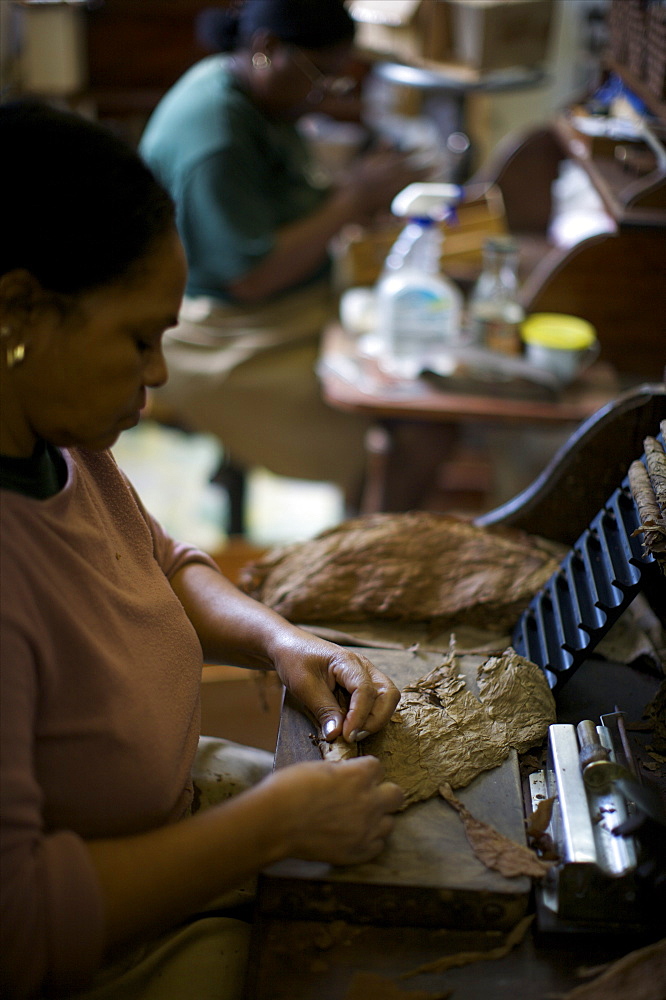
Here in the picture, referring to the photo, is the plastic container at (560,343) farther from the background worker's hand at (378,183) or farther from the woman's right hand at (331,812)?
the woman's right hand at (331,812)

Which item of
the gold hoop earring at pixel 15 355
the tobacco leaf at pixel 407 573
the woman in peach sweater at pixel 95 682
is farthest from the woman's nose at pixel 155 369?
the tobacco leaf at pixel 407 573

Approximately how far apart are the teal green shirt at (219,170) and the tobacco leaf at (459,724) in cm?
171

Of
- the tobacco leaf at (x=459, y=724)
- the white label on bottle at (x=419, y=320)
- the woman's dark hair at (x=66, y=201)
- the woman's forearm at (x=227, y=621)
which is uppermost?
Result: the woman's dark hair at (x=66, y=201)

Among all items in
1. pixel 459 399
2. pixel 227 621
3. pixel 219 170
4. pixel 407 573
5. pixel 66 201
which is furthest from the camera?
pixel 219 170

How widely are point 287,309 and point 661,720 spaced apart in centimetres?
192

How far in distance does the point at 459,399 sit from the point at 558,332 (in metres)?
0.31

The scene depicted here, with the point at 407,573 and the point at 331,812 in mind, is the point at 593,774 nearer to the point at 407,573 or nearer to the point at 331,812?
the point at 331,812

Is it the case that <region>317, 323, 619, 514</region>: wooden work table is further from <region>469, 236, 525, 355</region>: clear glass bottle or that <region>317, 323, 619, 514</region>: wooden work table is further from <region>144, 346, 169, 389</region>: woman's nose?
<region>144, 346, 169, 389</region>: woman's nose

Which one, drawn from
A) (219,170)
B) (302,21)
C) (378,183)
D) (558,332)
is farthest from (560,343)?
(302,21)

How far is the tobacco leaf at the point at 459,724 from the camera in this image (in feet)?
3.13

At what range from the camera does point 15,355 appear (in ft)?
2.60

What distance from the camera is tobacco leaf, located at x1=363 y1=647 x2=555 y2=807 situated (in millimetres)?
955

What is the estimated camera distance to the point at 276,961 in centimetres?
82

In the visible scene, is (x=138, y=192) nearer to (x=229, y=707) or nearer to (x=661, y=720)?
(x=661, y=720)
